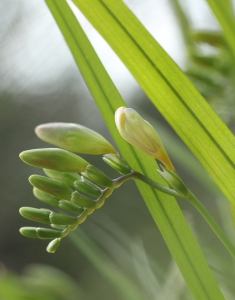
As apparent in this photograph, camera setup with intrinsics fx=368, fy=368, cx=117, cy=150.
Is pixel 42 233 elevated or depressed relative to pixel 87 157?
depressed

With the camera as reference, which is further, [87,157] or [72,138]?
[87,157]

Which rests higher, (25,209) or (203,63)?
(203,63)

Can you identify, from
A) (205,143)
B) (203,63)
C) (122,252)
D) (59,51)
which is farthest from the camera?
(59,51)

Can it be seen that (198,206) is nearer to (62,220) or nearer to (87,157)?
(62,220)

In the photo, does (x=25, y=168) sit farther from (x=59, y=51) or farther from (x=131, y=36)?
(x=131, y=36)

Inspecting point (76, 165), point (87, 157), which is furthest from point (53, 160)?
point (87, 157)

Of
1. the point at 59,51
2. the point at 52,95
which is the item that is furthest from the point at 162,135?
the point at 52,95
